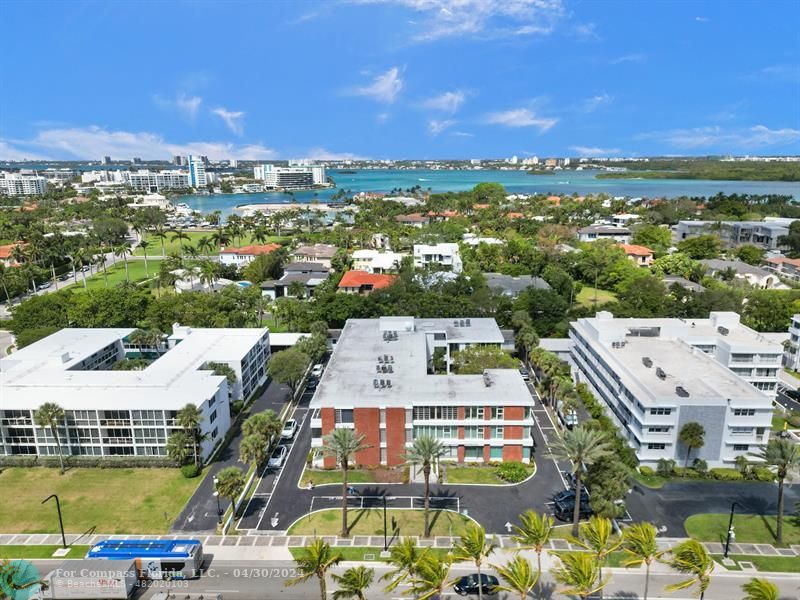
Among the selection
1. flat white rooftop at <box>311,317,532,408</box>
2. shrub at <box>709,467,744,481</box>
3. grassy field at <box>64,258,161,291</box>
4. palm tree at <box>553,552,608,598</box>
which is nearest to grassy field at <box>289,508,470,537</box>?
flat white rooftop at <box>311,317,532,408</box>

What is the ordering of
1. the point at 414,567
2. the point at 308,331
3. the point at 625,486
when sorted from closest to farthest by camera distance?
the point at 414,567 < the point at 625,486 < the point at 308,331

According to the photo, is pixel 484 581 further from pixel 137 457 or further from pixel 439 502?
pixel 137 457

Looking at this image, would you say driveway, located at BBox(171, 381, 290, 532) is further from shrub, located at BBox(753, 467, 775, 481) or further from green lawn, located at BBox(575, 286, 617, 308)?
green lawn, located at BBox(575, 286, 617, 308)

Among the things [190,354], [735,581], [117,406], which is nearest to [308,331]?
[190,354]

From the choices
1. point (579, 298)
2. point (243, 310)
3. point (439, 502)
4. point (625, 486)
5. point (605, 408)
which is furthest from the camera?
point (579, 298)

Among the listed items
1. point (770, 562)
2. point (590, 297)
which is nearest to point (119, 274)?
point (590, 297)

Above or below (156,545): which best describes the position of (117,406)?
above

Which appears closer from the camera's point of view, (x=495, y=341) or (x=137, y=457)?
(x=137, y=457)
